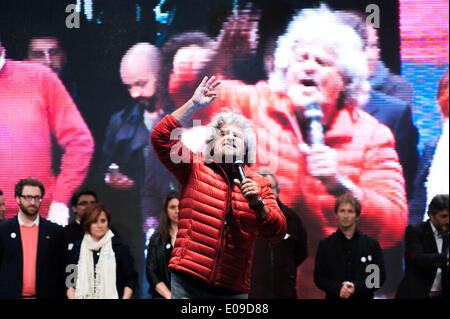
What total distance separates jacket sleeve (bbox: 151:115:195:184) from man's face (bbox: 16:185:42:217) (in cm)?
195

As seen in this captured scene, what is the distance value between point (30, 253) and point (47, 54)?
2.20 metres

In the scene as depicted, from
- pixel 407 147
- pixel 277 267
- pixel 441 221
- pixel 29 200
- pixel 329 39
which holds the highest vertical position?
pixel 329 39

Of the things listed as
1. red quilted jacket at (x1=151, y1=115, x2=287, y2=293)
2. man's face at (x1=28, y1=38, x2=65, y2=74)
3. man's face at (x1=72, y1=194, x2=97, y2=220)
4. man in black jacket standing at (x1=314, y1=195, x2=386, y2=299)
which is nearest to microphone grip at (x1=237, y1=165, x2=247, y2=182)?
red quilted jacket at (x1=151, y1=115, x2=287, y2=293)

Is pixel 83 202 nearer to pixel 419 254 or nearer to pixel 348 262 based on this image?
pixel 348 262

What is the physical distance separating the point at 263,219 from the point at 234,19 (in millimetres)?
3455

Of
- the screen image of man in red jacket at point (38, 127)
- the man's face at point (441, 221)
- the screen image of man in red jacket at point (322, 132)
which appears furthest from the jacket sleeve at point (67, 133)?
the man's face at point (441, 221)

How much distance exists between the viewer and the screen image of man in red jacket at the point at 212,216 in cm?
316

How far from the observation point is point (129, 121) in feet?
20.1

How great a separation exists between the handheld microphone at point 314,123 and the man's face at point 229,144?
9.04 ft

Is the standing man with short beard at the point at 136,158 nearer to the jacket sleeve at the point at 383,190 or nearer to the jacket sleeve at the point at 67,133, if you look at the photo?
the jacket sleeve at the point at 67,133

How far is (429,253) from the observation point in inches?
205

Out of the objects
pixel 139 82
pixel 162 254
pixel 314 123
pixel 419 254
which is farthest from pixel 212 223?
pixel 139 82
